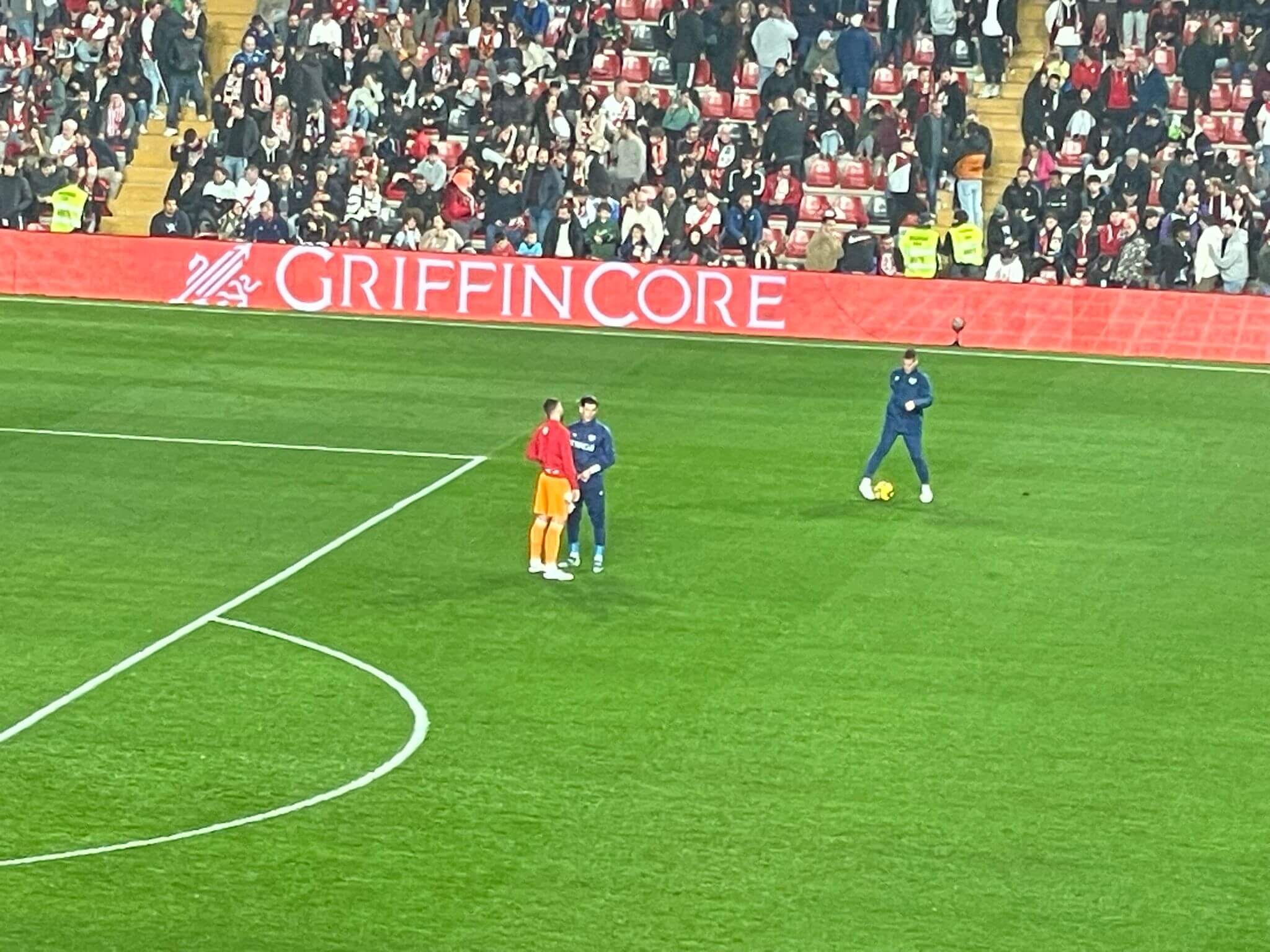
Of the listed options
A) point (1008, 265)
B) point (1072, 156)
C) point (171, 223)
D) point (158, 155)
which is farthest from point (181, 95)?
point (1072, 156)

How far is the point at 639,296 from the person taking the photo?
117ft

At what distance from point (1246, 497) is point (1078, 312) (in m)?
8.90

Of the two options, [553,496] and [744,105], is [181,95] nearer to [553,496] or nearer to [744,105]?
[744,105]

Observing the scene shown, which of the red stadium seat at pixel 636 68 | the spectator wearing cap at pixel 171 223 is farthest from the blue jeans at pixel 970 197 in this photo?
the spectator wearing cap at pixel 171 223

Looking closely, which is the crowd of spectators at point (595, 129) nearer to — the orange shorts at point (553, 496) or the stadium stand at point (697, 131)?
the stadium stand at point (697, 131)

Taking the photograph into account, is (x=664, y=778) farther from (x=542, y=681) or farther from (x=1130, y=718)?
(x=1130, y=718)

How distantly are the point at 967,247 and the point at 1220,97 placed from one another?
6.15 metres

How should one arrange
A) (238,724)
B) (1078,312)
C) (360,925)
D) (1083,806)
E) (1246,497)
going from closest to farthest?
(360,925), (1083,806), (238,724), (1246,497), (1078,312)

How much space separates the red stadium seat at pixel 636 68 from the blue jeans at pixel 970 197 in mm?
6620

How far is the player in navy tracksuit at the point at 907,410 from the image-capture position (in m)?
24.7

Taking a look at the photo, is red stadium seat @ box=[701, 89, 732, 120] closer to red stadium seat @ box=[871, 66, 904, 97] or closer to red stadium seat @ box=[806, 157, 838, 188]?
red stadium seat @ box=[806, 157, 838, 188]

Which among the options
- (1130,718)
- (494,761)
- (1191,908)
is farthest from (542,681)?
(1191,908)

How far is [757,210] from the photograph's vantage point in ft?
125

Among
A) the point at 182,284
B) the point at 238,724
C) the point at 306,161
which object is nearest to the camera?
the point at 238,724
